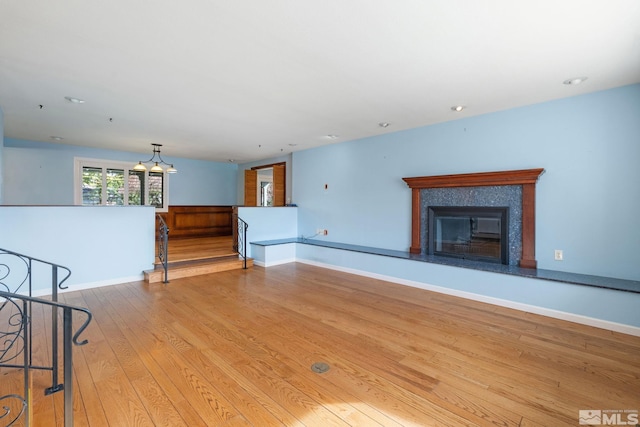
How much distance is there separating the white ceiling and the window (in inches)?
97.7

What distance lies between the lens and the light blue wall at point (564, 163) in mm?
3160

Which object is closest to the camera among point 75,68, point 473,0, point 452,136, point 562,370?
point 473,0

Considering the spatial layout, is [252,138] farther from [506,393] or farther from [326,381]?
[506,393]

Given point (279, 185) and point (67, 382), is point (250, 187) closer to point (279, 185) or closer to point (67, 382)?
point (279, 185)

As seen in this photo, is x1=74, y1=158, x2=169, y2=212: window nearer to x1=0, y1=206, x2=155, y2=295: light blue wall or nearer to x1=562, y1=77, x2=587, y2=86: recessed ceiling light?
x1=0, y1=206, x2=155, y2=295: light blue wall

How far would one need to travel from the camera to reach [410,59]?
259cm

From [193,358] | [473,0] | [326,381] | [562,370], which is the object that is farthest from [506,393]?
[473,0]

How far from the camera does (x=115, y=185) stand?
23.2 ft

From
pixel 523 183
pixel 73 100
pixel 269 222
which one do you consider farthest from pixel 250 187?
pixel 523 183

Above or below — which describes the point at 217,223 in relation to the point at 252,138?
below

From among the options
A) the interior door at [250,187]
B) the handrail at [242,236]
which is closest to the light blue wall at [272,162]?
the interior door at [250,187]

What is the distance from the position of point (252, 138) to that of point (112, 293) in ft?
11.1

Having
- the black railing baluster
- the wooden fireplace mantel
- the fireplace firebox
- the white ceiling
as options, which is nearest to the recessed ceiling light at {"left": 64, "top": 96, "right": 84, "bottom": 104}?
the white ceiling

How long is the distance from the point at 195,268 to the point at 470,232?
4457 mm
